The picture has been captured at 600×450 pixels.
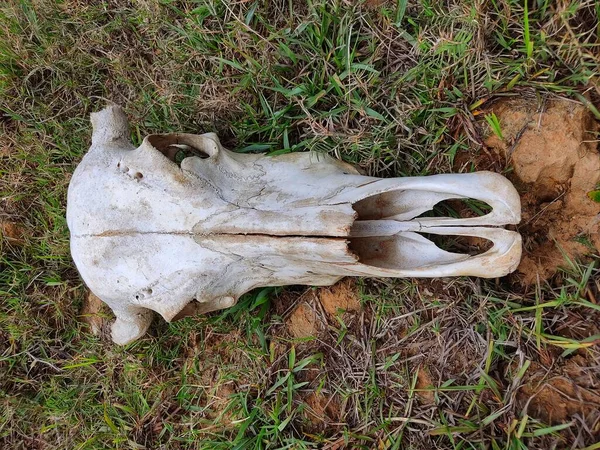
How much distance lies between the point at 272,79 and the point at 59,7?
64.5 inches

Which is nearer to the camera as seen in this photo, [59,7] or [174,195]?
[174,195]

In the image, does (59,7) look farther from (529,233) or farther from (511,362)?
(511,362)

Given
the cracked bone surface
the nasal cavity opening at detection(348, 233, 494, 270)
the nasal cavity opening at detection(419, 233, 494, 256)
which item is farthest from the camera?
the nasal cavity opening at detection(419, 233, 494, 256)

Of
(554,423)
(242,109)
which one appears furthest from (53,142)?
(554,423)

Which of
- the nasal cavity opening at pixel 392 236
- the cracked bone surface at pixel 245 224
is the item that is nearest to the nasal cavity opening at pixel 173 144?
the cracked bone surface at pixel 245 224

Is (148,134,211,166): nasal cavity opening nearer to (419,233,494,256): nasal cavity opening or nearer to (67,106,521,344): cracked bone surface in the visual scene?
(67,106,521,344): cracked bone surface

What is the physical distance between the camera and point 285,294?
3.19m

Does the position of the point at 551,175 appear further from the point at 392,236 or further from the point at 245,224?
the point at 245,224

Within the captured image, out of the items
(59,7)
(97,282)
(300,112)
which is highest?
(59,7)

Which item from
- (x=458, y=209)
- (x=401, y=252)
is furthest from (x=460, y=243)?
(x=401, y=252)

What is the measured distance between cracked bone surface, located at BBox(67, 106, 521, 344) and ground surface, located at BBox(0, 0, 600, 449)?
1.26ft

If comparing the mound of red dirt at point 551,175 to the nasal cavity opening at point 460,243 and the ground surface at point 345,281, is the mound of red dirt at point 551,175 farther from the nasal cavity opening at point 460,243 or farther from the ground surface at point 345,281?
the nasal cavity opening at point 460,243

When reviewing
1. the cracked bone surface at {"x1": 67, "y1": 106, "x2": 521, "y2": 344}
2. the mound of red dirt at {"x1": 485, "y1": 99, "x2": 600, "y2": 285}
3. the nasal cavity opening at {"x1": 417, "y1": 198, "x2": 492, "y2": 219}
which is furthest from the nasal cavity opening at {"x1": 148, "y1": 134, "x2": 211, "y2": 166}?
the mound of red dirt at {"x1": 485, "y1": 99, "x2": 600, "y2": 285}

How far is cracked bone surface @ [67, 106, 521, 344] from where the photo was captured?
2.29 metres
